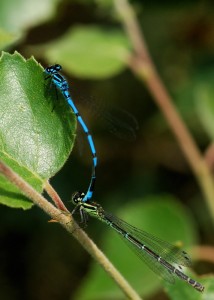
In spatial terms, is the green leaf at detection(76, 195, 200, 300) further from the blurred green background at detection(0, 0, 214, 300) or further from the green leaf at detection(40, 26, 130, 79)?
the green leaf at detection(40, 26, 130, 79)

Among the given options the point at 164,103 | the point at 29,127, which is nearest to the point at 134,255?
the point at 164,103

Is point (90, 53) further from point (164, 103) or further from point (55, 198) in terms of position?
point (55, 198)

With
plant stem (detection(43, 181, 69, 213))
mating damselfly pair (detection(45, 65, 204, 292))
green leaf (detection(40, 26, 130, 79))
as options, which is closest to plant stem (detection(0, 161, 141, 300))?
plant stem (detection(43, 181, 69, 213))

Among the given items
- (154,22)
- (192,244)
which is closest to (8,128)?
(192,244)

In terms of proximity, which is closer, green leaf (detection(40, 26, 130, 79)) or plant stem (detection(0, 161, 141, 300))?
plant stem (detection(0, 161, 141, 300))

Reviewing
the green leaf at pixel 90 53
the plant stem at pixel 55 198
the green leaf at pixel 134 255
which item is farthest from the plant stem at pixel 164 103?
the plant stem at pixel 55 198
